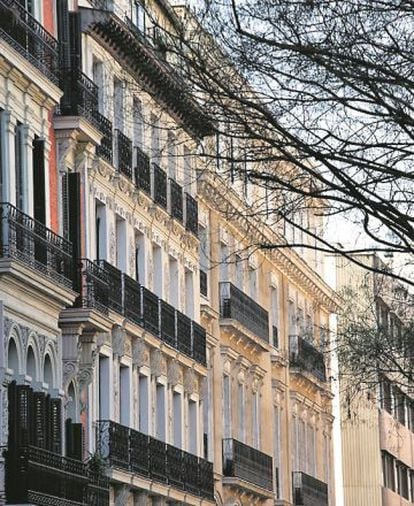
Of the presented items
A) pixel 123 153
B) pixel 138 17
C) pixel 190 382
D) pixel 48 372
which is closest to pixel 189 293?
pixel 190 382

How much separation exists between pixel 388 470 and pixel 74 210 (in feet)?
147

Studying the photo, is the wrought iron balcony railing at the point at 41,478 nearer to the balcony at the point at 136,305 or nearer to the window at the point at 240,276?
the balcony at the point at 136,305

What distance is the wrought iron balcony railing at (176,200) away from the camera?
168 ft

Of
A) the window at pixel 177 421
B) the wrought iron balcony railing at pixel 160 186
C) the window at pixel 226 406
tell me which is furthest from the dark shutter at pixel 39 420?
the window at pixel 226 406

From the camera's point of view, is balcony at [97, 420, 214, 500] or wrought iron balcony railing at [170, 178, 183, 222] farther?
wrought iron balcony railing at [170, 178, 183, 222]

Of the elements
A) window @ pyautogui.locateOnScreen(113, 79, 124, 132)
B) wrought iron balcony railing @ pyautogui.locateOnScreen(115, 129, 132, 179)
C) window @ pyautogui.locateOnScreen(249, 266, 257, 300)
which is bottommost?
wrought iron balcony railing @ pyautogui.locateOnScreen(115, 129, 132, 179)

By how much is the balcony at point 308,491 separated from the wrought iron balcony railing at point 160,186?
64.1 ft

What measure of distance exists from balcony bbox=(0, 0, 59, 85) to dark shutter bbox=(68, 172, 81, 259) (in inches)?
86.7

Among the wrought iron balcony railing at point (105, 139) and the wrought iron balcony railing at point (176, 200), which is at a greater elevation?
the wrought iron balcony railing at point (176, 200)

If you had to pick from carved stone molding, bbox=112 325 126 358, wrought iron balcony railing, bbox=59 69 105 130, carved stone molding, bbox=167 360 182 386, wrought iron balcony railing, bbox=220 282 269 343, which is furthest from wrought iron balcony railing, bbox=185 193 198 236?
wrought iron balcony railing, bbox=59 69 105 130

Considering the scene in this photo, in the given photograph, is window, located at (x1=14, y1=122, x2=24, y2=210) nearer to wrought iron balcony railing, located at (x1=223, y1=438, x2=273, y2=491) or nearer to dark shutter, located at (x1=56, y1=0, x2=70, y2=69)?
dark shutter, located at (x1=56, y1=0, x2=70, y2=69)

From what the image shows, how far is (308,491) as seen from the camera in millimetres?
69375

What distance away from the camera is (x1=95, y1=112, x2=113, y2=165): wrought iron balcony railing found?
44.0m

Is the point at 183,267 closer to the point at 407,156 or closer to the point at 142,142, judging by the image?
the point at 142,142
